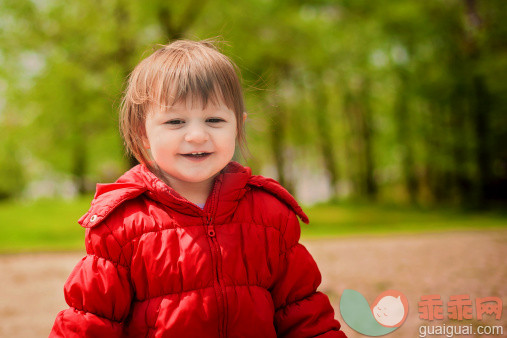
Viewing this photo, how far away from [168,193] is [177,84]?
1.23ft

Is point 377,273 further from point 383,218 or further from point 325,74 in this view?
point 325,74

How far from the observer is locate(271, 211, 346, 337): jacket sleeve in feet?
5.65

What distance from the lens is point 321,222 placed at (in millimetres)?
12102

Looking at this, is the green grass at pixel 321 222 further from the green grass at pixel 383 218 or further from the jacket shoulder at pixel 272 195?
the jacket shoulder at pixel 272 195

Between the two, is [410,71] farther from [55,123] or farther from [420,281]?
[420,281]

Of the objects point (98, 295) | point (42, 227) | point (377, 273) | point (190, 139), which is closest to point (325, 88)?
point (42, 227)

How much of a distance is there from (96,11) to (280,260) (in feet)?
35.0

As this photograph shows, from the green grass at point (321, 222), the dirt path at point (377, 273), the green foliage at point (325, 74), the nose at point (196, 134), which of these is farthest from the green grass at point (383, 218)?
the nose at point (196, 134)

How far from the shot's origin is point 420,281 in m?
4.60

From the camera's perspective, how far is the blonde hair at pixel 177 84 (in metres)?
1.64

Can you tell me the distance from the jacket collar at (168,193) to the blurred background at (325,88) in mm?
3878

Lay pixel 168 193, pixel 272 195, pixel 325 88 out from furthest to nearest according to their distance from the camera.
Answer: pixel 325 88, pixel 272 195, pixel 168 193

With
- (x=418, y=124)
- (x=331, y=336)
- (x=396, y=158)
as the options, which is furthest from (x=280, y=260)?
(x=396, y=158)

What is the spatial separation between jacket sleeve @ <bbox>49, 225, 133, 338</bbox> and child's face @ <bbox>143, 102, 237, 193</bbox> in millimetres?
332
